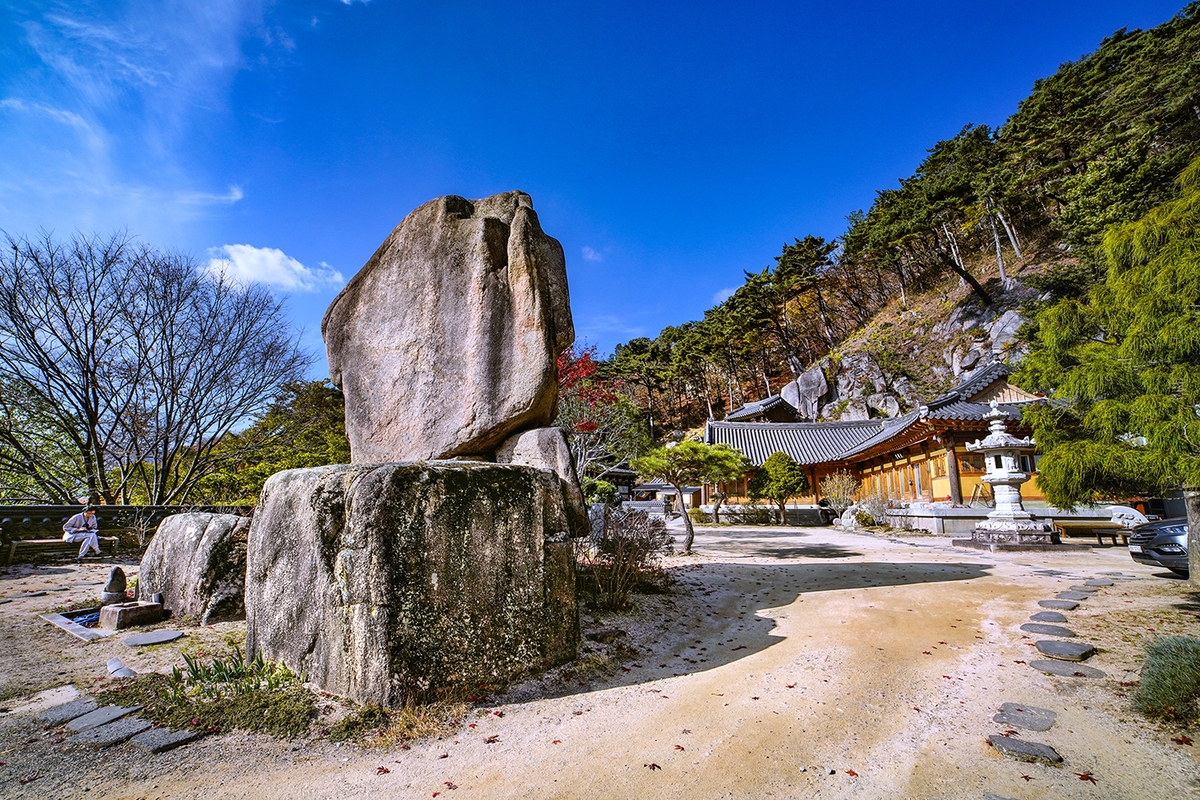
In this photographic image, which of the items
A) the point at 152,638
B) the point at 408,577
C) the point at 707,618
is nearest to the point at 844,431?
the point at 707,618

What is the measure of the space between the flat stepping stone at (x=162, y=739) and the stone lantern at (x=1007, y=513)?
1445 cm

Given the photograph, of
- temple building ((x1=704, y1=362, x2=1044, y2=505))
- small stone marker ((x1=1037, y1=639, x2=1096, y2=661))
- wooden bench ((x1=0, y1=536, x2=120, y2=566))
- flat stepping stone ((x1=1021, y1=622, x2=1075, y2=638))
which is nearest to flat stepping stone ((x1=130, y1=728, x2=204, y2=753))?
small stone marker ((x1=1037, y1=639, x2=1096, y2=661))

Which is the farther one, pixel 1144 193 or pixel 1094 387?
pixel 1144 193

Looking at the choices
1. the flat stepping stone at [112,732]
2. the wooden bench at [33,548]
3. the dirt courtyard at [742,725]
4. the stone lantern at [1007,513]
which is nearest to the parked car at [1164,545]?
the dirt courtyard at [742,725]

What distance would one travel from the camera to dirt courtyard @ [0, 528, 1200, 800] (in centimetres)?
271

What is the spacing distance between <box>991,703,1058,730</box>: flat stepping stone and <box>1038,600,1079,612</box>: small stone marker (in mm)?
3521

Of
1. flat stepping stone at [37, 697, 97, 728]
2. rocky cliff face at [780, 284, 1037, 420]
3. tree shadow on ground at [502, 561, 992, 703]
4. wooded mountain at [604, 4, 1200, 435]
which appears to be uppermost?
wooded mountain at [604, 4, 1200, 435]

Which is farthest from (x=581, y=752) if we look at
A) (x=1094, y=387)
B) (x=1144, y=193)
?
(x=1144, y=193)

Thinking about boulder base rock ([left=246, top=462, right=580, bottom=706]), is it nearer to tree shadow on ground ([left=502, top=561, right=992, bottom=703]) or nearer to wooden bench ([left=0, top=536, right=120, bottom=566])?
tree shadow on ground ([left=502, top=561, right=992, bottom=703])

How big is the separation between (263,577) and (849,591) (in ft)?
23.4

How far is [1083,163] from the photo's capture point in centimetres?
2812

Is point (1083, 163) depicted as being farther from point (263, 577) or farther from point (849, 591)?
point (263, 577)

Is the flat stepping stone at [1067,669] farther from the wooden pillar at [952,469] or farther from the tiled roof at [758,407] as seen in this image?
the tiled roof at [758,407]

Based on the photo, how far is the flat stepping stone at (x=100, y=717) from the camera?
129 inches
